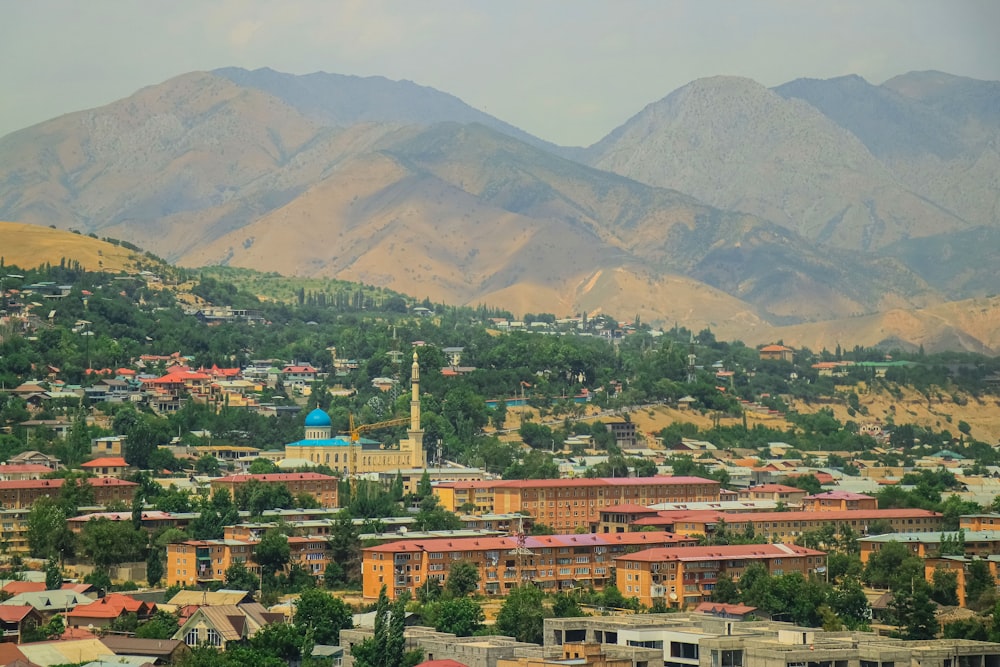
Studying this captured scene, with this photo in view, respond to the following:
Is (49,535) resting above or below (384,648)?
above

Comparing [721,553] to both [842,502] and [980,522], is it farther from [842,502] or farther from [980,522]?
[842,502]

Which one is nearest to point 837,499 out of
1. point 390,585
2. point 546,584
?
point 546,584

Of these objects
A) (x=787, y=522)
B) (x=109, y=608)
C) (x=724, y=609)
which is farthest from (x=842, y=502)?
(x=109, y=608)

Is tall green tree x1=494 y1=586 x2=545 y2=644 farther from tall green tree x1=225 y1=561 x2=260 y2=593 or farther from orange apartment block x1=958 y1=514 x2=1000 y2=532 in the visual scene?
orange apartment block x1=958 y1=514 x2=1000 y2=532

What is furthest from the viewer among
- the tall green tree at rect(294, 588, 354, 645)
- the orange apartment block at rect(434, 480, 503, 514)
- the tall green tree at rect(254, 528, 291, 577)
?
the orange apartment block at rect(434, 480, 503, 514)

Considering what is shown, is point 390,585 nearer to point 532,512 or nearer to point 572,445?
point 532,512

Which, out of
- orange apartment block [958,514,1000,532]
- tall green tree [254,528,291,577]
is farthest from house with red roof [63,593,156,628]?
orange apartment block [958,514,1000,532]

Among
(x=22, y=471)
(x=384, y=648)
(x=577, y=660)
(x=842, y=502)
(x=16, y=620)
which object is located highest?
(x=22, y=471)
